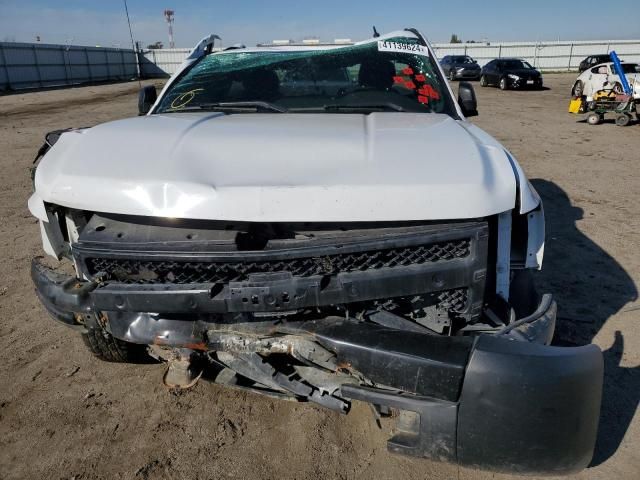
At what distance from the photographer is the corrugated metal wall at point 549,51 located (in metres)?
33.9

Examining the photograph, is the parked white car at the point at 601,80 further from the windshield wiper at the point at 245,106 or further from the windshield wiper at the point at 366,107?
the windshield wiper at the point at 245,106

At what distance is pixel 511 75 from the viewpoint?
75.0ft

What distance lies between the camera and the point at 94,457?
2.31 meters

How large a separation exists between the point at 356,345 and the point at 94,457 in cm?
145

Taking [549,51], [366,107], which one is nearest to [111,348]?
[366,107]

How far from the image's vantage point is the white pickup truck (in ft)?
5.59

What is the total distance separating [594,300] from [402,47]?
91.9 inches

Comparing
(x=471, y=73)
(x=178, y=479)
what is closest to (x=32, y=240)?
(x=178, y=479)

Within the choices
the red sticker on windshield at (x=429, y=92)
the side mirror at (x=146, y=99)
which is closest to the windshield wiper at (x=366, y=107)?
the red sticker on windshield at (x=429, y=92)

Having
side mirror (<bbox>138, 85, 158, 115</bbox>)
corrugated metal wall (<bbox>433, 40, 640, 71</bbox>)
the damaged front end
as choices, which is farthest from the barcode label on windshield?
corrugated metal wall (<bbox>433, 40, 640, 71</bbox>)

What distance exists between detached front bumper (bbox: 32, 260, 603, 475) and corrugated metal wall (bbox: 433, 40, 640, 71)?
36.0m

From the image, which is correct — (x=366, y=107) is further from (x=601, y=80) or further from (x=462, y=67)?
(x=462, y=67)

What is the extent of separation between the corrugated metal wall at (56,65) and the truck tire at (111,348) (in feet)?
73.0

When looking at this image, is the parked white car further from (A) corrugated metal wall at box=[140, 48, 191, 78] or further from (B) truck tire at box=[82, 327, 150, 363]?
(A) corrugated metal wall at box=[140, 48, 191, 78]
